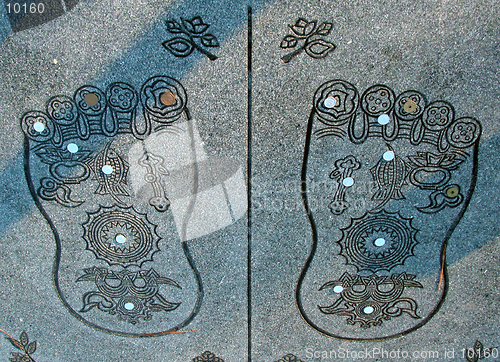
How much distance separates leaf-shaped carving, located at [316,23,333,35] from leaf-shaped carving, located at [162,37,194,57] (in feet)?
1.82

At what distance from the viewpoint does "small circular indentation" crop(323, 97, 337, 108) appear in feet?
4.86

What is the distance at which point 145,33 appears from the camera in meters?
1.39

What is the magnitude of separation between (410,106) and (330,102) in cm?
37

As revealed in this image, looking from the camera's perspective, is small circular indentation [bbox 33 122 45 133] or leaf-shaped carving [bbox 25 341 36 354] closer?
small circular indentation [bbox 33 122 45 133]

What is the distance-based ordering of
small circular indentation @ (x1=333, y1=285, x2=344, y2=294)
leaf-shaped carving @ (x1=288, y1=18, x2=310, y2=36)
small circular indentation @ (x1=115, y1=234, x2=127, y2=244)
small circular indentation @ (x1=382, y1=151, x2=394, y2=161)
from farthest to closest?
small circular indentation @ (x1=333, y1=285, x2=344, y2=294) < small circular indentation @ (x1=115, y1=234, x2=127, y2=244) < small circular indentation @ (x1=382, y1=151, x2=394, y2=161) < leaf-shaped carving @ (x1=288, y1=18, x2=310, y2=36)

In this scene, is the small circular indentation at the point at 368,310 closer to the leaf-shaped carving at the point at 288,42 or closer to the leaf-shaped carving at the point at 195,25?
the leaf-shaped carving at the point at 288,42

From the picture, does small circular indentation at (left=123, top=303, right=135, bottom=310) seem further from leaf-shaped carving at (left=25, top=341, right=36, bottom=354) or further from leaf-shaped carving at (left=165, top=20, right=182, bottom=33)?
leaf-shaped carving at (left=165, top=20, right=182, bottom=33)

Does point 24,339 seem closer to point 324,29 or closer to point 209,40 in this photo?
point 209,40

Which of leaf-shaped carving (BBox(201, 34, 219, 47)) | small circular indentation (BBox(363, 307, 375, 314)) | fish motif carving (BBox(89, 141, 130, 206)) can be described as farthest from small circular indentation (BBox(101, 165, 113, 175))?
small circular indentation (BBox(363, 307, 375, 314))

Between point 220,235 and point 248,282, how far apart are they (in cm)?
34

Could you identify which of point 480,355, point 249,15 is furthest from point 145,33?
point 480,355

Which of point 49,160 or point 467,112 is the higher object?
point 467,112

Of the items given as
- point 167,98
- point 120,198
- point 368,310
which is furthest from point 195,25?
point 368,310

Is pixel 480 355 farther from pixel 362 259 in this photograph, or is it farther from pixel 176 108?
pixel 176 108
